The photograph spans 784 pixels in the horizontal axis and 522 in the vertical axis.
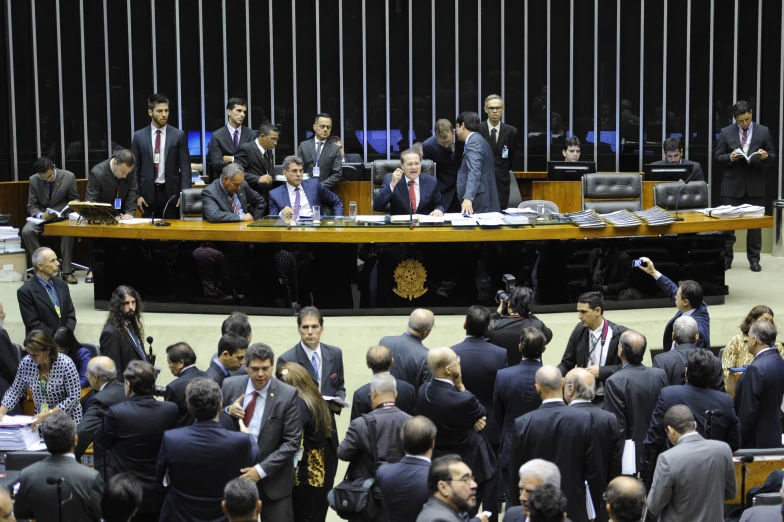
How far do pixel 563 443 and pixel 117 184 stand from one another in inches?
242

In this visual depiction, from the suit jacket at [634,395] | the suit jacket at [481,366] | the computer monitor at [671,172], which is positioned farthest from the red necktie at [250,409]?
the computer monitor at [671,172]

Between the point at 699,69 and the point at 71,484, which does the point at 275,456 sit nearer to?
the point at 71,484

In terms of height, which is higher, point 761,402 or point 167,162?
point 167,162

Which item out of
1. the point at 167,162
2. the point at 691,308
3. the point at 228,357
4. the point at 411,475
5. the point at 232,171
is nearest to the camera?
the point at 411,475

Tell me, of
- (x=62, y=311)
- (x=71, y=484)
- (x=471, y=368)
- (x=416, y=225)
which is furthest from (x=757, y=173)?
(x=71, y=484)

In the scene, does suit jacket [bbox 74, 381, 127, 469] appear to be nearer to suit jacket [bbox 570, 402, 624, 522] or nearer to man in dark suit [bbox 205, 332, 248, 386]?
man in dark suit [bbox 205, 332, 248, 386]

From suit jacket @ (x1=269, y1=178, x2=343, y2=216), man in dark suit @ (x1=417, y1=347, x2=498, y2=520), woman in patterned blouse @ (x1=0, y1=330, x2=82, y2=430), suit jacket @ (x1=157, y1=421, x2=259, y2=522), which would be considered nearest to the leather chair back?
suit jacket @ (x1=269, y1=178, x2=343, y2=216)

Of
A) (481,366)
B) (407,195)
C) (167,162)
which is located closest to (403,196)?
(407,195)

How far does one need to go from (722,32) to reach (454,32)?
10.9 ft

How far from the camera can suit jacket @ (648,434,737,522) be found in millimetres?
5340

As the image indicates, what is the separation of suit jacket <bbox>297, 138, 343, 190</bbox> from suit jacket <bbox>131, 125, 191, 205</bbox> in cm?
109

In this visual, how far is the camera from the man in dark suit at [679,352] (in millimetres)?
6500

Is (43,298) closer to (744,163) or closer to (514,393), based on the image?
(514,393)

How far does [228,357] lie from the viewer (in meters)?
6.16
